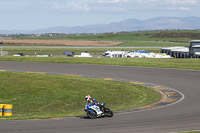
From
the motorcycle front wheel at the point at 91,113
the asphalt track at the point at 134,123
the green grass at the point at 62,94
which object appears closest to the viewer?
the asphalt track at the point at 134,123

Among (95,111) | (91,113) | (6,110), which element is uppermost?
(95,111)

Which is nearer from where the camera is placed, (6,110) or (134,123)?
(134,123)

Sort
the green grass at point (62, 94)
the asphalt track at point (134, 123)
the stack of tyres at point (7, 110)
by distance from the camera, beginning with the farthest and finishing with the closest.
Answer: the green grass at point (62, 94)
the stack of tyres at point (7, 110)
the asphalt track at point (134, 123)

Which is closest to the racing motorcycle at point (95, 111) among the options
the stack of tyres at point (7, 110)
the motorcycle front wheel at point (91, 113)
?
the motorcycle front wheel at point (91, 113)

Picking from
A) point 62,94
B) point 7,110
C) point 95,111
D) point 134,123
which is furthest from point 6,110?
point 62,94

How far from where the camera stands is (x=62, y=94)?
3284 centimetres

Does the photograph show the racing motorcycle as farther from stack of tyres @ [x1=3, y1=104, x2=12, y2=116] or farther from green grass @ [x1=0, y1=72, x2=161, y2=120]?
stack of tyres @ [x1=3, y1=104, x2=12, y2=116]

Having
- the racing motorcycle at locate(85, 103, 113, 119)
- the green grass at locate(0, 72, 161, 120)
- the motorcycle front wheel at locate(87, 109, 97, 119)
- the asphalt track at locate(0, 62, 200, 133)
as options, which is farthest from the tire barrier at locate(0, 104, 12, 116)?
the motorcycle front wheel at locate(87, 109, 97, 119)

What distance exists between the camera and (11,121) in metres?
20.9

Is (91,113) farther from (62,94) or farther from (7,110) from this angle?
(62,94)

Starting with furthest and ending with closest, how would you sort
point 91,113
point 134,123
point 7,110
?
point 7,110 < point 91,113 < point 134,123

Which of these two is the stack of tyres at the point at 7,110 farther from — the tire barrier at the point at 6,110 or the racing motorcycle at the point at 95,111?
the racing motorcycle at the point at 95,111

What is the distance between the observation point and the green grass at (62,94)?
93.6 feet

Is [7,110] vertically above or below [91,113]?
below
